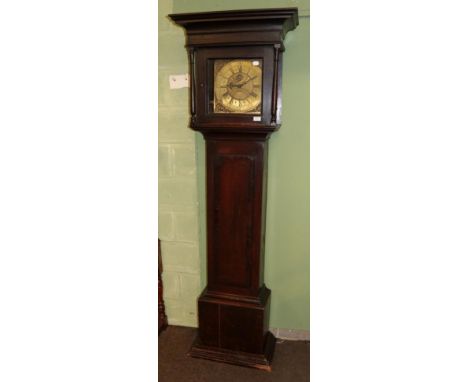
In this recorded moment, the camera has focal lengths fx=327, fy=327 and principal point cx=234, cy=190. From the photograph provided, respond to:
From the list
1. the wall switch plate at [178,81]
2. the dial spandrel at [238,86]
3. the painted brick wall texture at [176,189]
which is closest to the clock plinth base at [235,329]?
the painted brick wall texture at [176,189]

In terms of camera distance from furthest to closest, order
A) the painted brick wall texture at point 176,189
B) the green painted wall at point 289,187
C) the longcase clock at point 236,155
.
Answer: the painted brick wall texture at point 176,189, the green painted wall at point 289,187, the longcase clock at point 236,155

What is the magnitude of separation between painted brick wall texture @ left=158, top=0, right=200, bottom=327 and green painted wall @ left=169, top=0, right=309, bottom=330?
54 mm

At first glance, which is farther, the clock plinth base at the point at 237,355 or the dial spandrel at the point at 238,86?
the clock plinth base at the point at 237,355

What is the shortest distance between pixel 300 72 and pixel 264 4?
44cm

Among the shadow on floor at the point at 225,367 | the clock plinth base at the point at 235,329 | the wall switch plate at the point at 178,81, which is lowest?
the shadow on floor at the point at 225,367

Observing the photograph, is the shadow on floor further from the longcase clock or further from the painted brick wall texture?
the painted brick wall texture

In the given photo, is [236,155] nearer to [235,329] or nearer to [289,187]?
[289,187]

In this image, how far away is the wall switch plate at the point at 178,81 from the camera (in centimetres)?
211

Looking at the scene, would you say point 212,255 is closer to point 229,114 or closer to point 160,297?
point 160,297

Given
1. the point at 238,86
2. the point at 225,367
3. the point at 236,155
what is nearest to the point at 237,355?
the point at 225,367

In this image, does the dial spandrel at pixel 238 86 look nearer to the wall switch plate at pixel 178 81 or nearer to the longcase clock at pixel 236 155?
the longcase clock at pixel 236 155

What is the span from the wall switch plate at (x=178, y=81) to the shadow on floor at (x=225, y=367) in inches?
68.8

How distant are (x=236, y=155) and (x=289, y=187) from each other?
43cm

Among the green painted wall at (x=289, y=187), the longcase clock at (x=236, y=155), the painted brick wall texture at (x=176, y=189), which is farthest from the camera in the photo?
the painted brick wall texture at (x=176, y=189)
